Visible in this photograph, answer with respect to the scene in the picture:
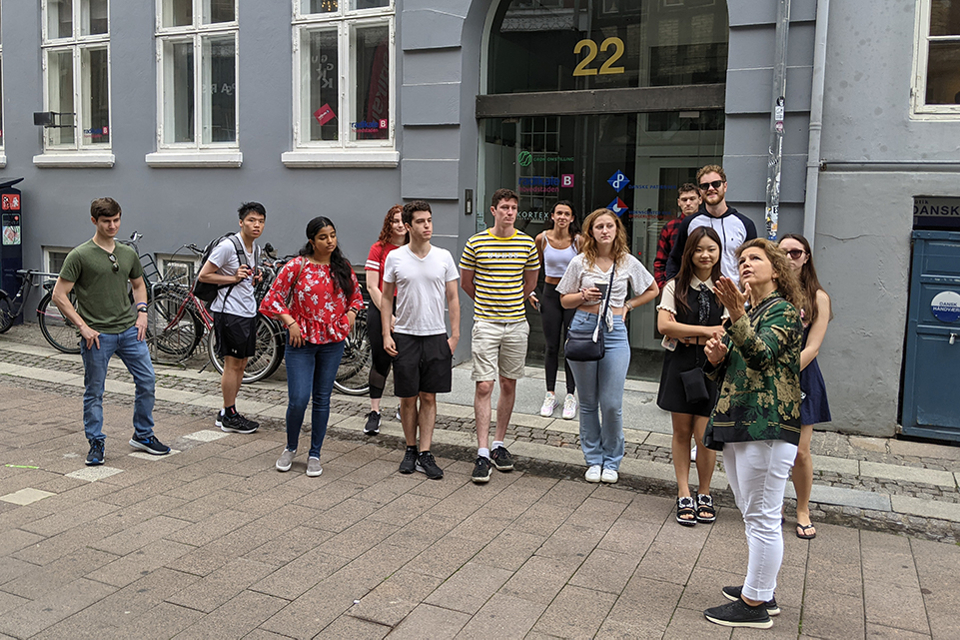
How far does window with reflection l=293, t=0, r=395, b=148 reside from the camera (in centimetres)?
1007

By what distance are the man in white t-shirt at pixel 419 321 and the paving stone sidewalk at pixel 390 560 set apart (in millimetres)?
646

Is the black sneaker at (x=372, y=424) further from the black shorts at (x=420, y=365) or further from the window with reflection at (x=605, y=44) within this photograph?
the window with reflection at (x=605, y=44)

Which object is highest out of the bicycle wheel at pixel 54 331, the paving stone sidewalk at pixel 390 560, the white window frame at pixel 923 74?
the white window frame at pixel 923 74

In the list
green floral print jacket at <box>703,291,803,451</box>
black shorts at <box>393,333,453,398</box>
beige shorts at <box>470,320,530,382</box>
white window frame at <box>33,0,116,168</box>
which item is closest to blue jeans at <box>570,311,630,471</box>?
beige shorts at <box>470,320,530,382</box>

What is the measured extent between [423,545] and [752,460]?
6.39 ft

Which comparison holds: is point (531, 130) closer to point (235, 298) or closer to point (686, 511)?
point (235, 298)

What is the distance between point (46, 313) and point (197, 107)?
322 centimetres

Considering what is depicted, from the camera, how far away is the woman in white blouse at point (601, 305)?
5988mm

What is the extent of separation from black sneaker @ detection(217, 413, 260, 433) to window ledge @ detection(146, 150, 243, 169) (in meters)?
4.33

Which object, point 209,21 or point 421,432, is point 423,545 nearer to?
point 421,432

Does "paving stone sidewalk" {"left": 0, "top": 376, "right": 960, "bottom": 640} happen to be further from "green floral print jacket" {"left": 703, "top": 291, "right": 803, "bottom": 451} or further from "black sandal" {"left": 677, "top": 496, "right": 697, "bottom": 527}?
"green floral print jacket" {"left": 703, "top": 291, "right": 803, "bottom": 451}

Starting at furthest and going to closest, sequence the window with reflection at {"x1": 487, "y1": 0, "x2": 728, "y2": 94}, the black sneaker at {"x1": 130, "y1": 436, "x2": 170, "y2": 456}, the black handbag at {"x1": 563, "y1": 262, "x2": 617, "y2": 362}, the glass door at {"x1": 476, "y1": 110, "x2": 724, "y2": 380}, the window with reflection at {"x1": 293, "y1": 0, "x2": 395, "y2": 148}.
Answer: the window with reflection at {"x1": 293, "y1": 0, "x2": 395, "y2": 148} → the glass door at {"x1": 476, "y1": 110, "x2": 724, "y2": 380} → the window with reflection at {"x1": 487, "y1": 0, "x2": 728, "y2": 94} → the black sneaker at {"x1": 130, "y1": 436, "x2": 170, "y2": 456} → the black handbag at {"x1": 563, "y1": 262, "x2": 617, "y2": 362}

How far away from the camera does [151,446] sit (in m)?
6.69


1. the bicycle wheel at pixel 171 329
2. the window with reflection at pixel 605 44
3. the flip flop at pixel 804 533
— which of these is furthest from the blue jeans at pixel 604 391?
the bicycle wheel at pixel 171 329
